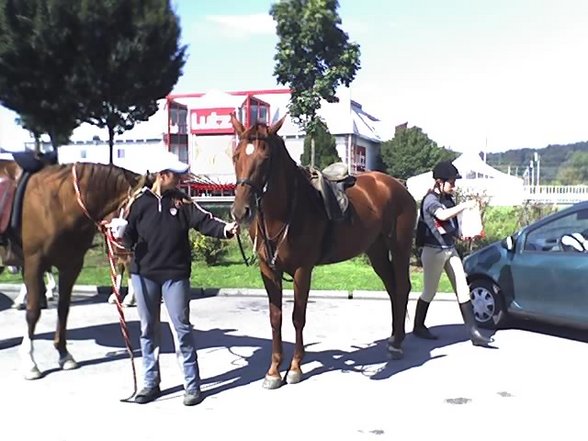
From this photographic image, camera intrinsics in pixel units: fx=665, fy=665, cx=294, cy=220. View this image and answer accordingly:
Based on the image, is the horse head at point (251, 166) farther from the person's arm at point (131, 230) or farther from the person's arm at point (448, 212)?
the person's arm at point (448, 212)

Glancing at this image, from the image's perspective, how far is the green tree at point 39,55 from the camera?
76.7ft

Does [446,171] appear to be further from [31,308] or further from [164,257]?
[31,308]

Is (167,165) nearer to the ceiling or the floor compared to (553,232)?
nearer to the ceiling

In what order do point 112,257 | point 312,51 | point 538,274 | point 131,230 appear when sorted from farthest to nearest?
point 312,51 → point 538,274 → point 112,257 → point 131,230

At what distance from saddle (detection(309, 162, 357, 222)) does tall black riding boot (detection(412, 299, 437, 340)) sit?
1958mm

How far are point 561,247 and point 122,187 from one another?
5117 millimetres

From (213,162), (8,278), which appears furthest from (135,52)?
(213,162)

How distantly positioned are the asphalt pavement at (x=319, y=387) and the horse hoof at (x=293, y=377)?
0.40ft

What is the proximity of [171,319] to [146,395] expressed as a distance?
71cm

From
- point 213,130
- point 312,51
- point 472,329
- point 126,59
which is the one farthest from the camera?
point 213,130

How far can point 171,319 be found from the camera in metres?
5.56

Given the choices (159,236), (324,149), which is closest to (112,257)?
(159,236)

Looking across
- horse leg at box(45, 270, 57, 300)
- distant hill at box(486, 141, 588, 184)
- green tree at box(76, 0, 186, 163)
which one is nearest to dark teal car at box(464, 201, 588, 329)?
horse leg at box(45, 270, 57, 300)

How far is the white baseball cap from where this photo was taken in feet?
18.1
